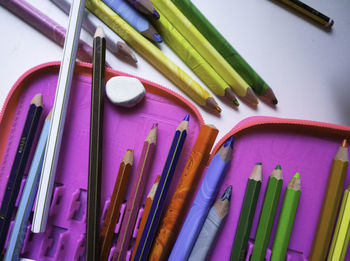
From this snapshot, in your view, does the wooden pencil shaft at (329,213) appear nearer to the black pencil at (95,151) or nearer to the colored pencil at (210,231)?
the colored pencil at (210,231)

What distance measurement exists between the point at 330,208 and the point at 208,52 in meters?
0.23

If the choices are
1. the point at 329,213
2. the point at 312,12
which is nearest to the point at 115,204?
the point at 329,213

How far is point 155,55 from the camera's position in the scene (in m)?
0.39

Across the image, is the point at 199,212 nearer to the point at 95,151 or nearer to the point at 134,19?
the point at 95,151

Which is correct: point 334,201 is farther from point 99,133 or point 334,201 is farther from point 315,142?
point 99,133

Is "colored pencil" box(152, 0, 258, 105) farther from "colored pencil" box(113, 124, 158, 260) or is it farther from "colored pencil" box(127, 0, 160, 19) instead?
Result: "colored pencil" box(113, 124, 158, 260)

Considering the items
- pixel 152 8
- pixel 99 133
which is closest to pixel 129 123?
pixel 99 133

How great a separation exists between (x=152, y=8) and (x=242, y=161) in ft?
0.72

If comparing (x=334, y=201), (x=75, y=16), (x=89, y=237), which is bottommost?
(x=89, y=237)

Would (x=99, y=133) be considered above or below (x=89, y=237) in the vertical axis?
above

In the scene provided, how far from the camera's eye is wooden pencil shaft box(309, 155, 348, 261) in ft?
1.05

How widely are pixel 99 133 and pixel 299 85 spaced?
0.27 metres

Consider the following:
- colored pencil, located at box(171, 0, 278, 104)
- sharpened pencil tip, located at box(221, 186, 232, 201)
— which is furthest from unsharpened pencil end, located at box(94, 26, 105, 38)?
sharpened pencil tip, located at box(221, 186, 232, 201)

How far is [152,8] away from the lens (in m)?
0.38
